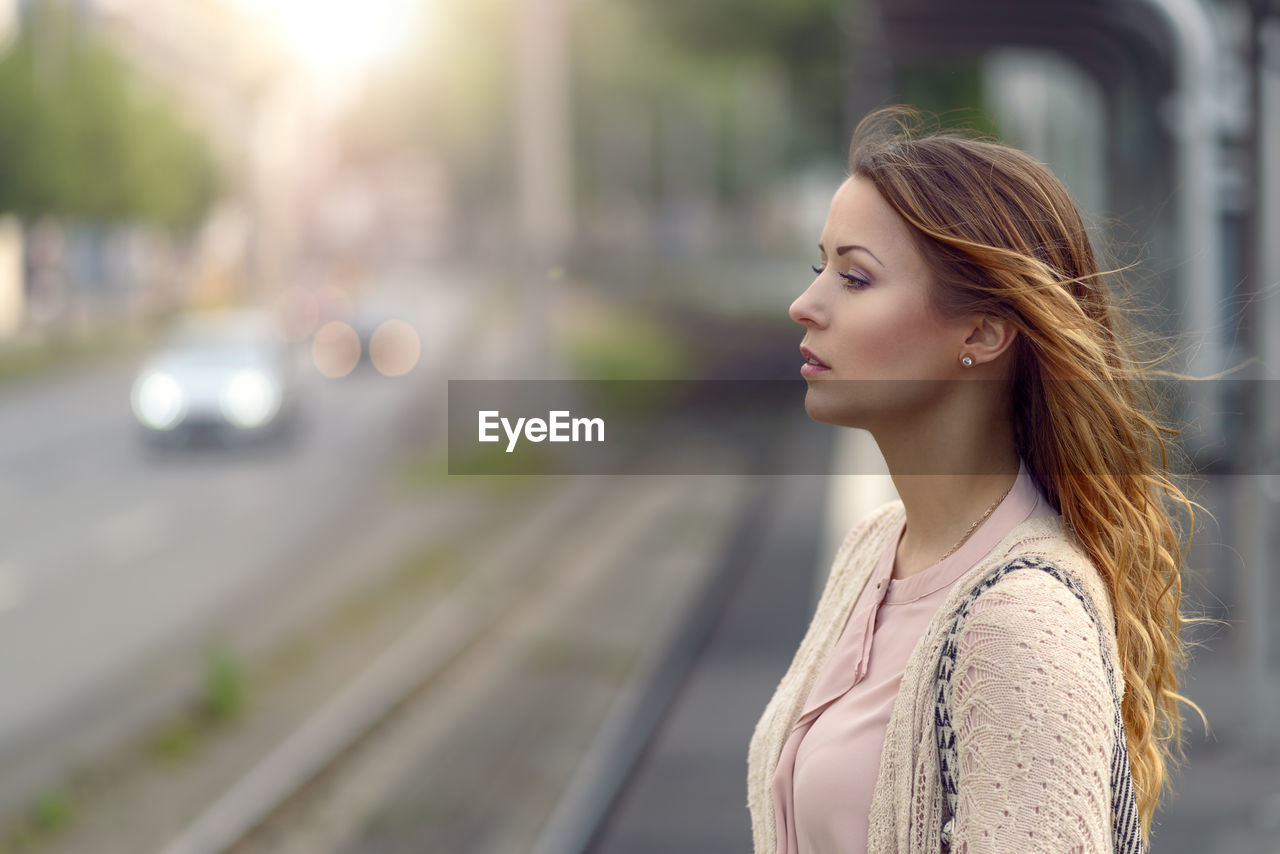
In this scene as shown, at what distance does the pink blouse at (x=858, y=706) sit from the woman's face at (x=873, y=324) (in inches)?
6.7

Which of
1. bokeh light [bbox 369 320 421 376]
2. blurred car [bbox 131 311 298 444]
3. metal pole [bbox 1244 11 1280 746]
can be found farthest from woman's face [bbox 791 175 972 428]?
bokeh light [bbox 369 320 421 376]

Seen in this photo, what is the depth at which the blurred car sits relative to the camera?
19.2m

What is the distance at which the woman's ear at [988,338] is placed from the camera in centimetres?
156

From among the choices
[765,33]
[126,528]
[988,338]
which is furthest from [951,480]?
[765,33]

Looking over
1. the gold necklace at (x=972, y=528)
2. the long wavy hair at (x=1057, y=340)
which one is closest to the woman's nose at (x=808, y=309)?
the long wavy hair at (x=1057, y=340)

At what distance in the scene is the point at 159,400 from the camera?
Answer: 63.6 ft

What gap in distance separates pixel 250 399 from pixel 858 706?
18.9m

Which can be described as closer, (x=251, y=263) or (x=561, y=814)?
(x=561, y=814)

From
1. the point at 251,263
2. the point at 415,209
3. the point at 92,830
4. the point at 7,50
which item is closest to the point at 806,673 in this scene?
the point at 92,830

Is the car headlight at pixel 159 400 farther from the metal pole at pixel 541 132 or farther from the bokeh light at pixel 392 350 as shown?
the bokeh light at pixel 392 350

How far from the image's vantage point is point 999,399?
162cm

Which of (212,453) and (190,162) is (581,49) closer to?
(190,162)

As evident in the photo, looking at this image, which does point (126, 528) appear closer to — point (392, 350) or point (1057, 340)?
point (1057, 340)

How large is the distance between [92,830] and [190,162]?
4203 cm
